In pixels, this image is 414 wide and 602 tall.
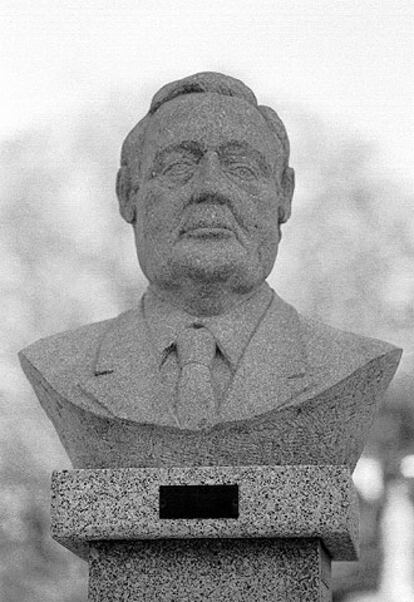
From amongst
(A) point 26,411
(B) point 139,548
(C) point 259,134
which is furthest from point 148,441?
(A) point 26,411

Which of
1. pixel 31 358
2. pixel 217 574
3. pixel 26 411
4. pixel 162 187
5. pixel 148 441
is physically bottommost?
pixel 217 574

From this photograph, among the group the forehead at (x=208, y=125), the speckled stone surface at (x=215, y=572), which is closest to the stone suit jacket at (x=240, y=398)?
the speckled stone surface at (x=215, y=572)

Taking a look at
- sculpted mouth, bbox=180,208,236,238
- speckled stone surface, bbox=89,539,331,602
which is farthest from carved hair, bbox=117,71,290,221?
speckled stone surface, bbox=89,539,331,602

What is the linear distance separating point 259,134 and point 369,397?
122cm

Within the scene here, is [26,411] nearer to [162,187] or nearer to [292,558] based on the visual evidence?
[162,187]

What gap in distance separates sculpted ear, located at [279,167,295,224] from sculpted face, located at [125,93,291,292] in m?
0.13

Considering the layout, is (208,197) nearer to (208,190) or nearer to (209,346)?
(208,190)

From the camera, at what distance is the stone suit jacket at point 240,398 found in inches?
215

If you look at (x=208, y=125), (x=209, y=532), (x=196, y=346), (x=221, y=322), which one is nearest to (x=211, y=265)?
(x=221, y=322)

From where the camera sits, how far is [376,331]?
9.95 meters

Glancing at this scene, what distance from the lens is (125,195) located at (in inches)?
248

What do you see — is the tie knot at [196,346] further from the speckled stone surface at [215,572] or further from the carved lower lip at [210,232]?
the speckled stone surface at [215,572]

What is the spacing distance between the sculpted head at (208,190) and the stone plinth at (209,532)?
100 centimetres

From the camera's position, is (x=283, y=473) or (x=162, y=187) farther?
(x=162, y=187)
